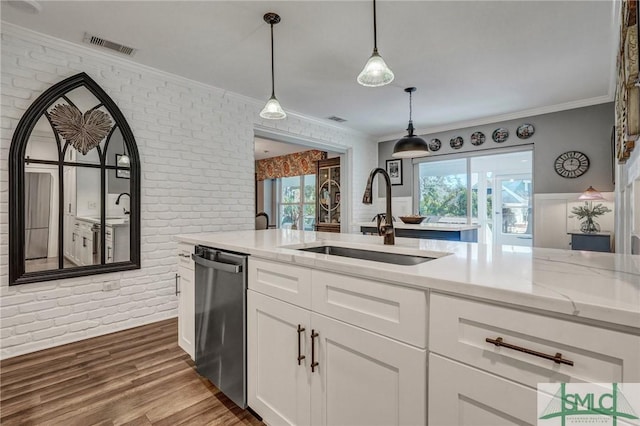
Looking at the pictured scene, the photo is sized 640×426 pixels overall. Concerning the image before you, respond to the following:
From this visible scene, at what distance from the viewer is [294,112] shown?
4570 millimetres

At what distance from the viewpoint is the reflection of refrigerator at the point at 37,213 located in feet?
8.14

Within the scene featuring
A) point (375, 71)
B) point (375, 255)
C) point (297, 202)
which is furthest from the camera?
point (297, 202)

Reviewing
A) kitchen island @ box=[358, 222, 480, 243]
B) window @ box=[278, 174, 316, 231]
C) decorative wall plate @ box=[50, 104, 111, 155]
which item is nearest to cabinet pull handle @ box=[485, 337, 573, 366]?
kitchen island @ box=[358, 222, 480, 243]

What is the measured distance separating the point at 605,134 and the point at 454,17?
3091mm

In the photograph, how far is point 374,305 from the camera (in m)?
1.10

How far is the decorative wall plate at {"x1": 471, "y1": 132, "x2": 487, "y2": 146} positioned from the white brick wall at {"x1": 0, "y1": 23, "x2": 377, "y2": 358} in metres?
3.06

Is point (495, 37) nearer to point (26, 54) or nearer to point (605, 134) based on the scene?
point (605, 134)

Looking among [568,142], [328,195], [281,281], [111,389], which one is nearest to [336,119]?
[328,195]

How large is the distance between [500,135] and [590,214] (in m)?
1.65

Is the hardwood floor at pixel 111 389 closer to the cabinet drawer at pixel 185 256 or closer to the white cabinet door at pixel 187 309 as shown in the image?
the white cabinet door at pixel 187 309

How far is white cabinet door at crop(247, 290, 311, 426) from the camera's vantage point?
4.41ft

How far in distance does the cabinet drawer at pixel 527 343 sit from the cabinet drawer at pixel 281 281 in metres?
0.57

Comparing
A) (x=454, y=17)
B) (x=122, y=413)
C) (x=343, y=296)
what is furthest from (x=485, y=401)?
(x=454, y=17)

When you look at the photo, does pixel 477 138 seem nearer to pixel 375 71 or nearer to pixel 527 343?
pixel 375 71
